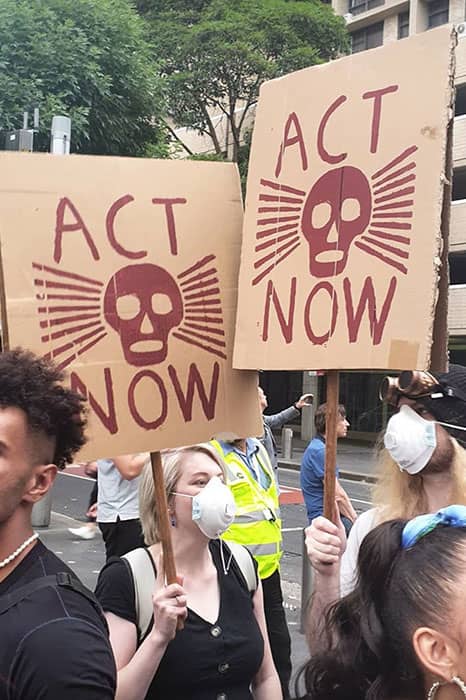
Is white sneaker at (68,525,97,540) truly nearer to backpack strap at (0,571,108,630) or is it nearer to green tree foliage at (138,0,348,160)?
backpack strap at (0,571,108,630)

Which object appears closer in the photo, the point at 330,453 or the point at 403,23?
the point at 330,453

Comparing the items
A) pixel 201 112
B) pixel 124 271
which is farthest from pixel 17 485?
pixel 201 112

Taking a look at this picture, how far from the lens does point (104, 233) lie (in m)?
2.35

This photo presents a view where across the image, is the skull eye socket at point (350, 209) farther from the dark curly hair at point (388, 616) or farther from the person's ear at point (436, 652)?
the person's ear at point (436, 652)

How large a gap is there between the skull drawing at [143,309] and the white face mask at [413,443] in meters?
0.77

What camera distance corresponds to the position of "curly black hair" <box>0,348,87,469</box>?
1706 millimetres

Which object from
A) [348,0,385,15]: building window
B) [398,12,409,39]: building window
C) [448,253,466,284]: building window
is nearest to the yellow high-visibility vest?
[448,253,466,284]: building window

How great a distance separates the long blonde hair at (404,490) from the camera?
101 inches

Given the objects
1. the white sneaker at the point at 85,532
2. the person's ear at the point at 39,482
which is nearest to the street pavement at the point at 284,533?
the white sneaker at the point at 85,532

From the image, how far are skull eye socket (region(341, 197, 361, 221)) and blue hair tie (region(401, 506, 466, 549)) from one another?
40.0 inches

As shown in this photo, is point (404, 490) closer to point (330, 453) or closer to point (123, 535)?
point (330, 453)

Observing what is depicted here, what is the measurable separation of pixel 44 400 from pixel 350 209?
107 centimetres

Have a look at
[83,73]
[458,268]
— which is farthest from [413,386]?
[458,268]

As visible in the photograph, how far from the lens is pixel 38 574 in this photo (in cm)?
163
